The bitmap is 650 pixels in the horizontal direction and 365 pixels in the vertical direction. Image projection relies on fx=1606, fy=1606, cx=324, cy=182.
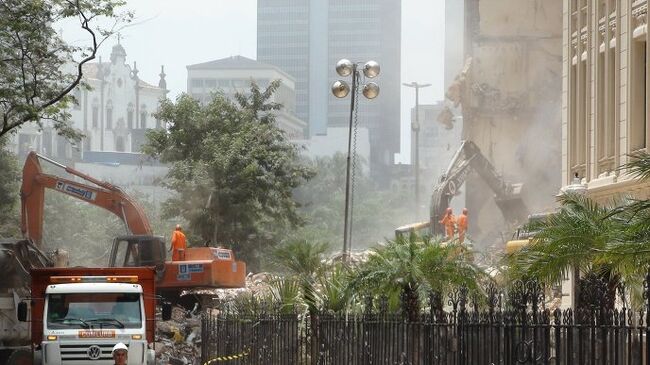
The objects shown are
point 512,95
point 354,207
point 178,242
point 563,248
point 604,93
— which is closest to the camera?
point 563,248

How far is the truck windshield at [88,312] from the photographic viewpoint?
27516mm

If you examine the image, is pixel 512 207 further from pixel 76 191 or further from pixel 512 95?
pixel 76 191

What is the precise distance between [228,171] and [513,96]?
18468mm

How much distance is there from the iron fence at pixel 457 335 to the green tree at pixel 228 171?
123ft

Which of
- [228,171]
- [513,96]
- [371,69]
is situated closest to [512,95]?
[513,96]

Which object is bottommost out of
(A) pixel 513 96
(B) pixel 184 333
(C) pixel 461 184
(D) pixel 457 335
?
(B) pixel 184 333

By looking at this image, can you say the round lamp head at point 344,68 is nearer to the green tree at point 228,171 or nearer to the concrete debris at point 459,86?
the green tree at point 228,171

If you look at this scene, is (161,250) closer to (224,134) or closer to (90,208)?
(224,134)

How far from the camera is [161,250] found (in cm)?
4434

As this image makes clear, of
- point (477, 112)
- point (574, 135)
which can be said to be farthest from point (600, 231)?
point (477, 112)

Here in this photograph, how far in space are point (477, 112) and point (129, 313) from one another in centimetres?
5609

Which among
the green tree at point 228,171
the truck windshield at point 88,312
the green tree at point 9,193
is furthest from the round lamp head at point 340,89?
the green tree at point 228,171

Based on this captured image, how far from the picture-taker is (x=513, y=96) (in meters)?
81.2

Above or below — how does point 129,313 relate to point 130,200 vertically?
below
